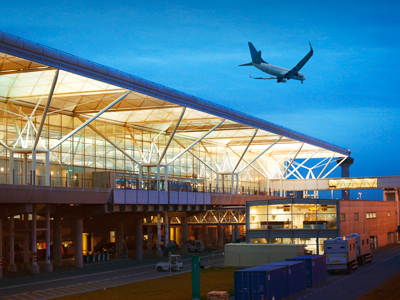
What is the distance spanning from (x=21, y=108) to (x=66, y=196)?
15.5m

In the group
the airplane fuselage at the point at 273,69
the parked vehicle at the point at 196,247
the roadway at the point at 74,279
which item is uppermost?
the airplane fuselage at the point at 273,69

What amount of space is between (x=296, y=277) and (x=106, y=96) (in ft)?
106

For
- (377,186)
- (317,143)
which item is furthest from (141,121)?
(377,186)

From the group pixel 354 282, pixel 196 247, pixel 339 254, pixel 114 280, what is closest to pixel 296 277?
pixel 354 282

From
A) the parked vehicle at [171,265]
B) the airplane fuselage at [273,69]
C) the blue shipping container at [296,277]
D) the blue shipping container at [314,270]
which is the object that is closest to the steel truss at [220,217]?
the airplane fuselage at [273,69]

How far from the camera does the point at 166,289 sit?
43.8 m

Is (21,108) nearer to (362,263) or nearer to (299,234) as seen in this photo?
(299,234)

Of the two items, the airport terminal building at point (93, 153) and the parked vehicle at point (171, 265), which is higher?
the airport terminal building at point (93, 153)

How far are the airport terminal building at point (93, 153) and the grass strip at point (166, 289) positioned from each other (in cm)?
1341

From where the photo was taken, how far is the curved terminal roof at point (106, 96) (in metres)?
49.9

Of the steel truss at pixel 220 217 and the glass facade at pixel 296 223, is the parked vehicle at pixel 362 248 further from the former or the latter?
the steel truss at pixel 220 217

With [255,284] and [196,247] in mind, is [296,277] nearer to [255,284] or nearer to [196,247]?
[255,284]

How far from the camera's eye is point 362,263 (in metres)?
58.9

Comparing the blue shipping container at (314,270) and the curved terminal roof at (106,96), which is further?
the curved terminal roof at (106,96)
